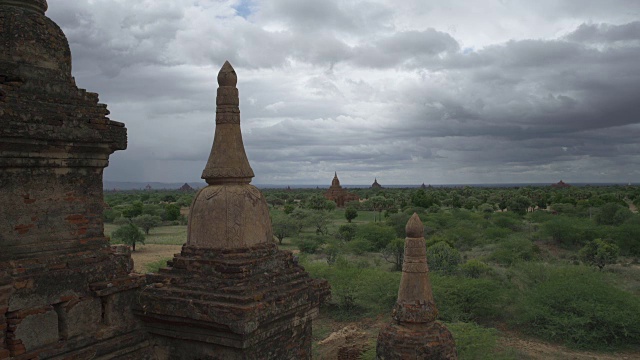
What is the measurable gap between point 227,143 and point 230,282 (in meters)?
1.67

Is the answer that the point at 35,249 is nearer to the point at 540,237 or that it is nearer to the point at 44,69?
the point at 44,69

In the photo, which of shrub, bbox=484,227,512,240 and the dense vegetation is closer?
the dense vegetation

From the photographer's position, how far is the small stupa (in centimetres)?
860

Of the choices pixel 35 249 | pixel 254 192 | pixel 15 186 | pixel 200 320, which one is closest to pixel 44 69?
pixel 15 186

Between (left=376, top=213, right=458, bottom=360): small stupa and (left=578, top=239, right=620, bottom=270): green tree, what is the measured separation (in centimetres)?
2004

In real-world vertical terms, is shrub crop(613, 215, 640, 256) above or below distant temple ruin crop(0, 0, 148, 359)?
below

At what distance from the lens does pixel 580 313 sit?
1695 cm

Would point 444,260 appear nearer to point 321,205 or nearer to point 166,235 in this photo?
point 166,235

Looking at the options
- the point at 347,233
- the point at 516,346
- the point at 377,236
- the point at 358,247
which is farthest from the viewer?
the point at 347,233

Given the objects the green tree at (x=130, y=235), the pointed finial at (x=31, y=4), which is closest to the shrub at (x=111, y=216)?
the green tree at (x=130, y=235)

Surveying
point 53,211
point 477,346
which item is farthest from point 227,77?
point 477,346

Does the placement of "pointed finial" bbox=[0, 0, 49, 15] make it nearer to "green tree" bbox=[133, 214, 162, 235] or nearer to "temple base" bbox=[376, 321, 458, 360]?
"temple base" bbox=[376, 321, 458, 360]

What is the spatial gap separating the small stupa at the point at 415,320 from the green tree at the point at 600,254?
20.0m

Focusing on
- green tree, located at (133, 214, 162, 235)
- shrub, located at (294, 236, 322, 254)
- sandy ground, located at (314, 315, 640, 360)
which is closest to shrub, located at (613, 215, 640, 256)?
sandy ground, located at (314, 315, 640, 360)
